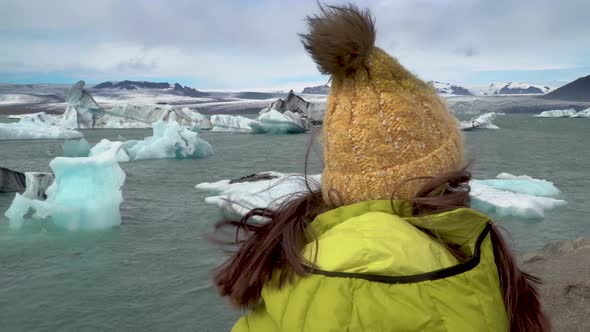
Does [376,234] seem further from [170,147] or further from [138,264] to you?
[170,147]

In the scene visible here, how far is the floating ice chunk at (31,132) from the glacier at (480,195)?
35.3 feet

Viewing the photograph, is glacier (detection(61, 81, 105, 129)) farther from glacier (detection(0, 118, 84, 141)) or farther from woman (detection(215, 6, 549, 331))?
woman (detection(215, 6, 549, 331))

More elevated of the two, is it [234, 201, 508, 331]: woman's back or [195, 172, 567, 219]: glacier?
[234, 201, 508, 331]: woman's back

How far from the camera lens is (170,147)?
408 inches

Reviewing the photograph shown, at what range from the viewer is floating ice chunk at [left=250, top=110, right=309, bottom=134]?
17.8 m

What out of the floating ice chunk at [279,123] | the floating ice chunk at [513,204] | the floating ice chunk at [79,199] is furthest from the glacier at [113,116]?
the floating ice chunk at [513,204]

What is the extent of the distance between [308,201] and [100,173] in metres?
4.19

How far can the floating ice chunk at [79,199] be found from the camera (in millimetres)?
4453

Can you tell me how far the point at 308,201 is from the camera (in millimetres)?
945

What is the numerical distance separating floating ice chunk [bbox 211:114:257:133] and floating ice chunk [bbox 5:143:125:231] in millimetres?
14926

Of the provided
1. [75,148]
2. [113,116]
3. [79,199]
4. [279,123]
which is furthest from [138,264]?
[113,116]

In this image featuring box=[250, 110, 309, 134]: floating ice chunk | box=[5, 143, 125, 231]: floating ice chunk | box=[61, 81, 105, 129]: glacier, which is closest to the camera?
box=[5, 143, 125, 231]: floating ice chunk

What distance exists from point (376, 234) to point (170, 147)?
9998mm

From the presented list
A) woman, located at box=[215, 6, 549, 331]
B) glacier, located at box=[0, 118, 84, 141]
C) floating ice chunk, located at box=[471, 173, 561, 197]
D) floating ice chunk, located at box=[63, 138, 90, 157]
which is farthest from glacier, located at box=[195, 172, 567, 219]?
glacier, located at box=[0, 118, 84, 141]
